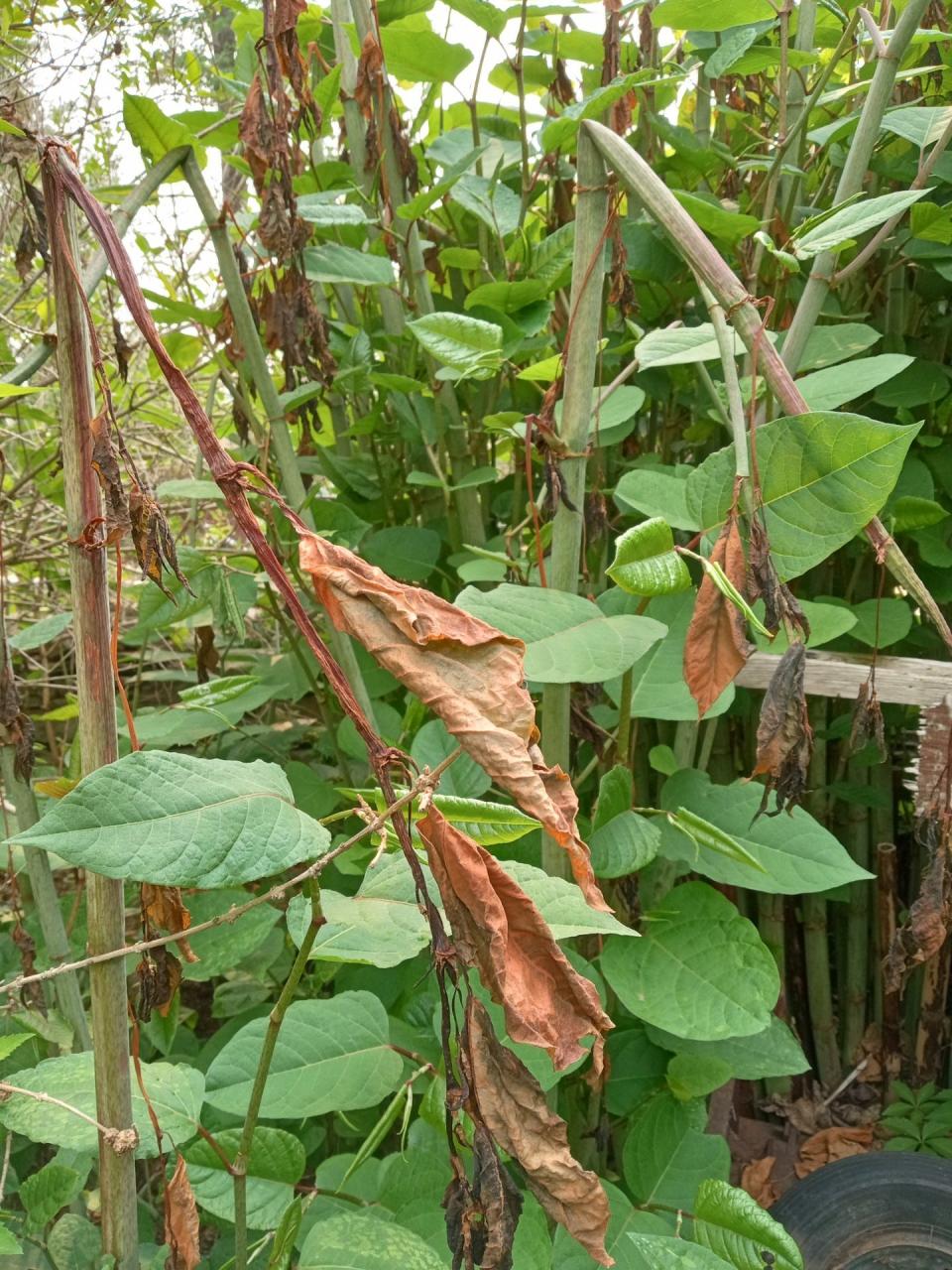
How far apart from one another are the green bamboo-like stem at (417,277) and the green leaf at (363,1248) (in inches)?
31.6

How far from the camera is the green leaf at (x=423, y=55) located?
43.8 inches

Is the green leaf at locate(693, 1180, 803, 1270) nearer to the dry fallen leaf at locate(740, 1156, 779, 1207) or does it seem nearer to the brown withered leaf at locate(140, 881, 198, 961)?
the brown withered leaf at locate(140, 881, 198, 961)

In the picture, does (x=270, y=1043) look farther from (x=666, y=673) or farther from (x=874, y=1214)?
(x=874, y=1214)

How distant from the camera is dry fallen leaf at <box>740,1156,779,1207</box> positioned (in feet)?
4.86

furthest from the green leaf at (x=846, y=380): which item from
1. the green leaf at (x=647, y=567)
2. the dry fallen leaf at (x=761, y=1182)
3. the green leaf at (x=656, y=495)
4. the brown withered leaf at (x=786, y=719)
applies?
the dry fallen leaf at (x=761, y=1182)

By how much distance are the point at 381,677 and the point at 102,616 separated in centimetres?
70

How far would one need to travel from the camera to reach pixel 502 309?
1086 millimetres

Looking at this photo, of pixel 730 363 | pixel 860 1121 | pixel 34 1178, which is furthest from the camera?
pixel 860 1121

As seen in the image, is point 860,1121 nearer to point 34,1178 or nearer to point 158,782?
point 34,1178

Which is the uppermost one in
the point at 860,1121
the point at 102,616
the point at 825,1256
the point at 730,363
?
the point at 730,363

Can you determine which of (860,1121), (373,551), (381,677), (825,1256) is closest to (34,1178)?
(381,677)

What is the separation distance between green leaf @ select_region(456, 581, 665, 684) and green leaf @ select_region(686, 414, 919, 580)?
4.3 inches

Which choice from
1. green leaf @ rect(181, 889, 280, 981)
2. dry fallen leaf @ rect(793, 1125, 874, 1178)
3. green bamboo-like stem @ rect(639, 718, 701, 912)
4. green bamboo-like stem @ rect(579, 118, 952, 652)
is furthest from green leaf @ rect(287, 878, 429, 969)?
dry fallen leaf @ rect(793, 1125, 874, 1178)

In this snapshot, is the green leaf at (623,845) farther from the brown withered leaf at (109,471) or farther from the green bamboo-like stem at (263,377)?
the brown withered leaf at (109,471)
